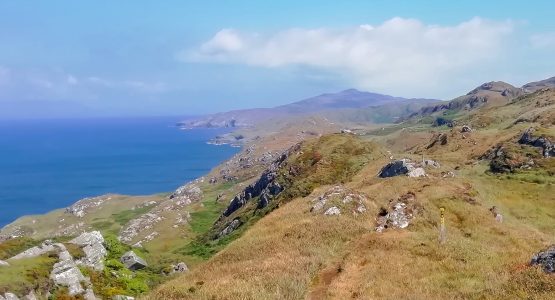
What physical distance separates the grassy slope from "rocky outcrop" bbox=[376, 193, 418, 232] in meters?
0.67

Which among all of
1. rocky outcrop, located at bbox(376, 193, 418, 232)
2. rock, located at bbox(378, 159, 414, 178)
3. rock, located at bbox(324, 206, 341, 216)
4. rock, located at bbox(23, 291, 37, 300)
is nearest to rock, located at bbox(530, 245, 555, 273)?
rocky outcrop, located at bbox(376, 193, 418, 232)

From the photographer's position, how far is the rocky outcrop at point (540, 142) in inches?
2837

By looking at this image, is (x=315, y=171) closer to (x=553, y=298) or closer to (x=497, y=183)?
(x=497, y=183)

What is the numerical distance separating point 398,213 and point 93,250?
104 ft

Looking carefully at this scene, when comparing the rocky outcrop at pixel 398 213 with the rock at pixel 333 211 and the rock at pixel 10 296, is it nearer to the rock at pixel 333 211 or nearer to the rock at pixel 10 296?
the rock at pixel 333 211

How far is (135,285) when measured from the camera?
136 feet

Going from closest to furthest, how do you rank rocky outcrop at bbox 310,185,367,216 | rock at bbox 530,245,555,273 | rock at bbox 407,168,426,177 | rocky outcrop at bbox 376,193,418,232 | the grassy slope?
rock at bbox 530,245,555,273 → the grassy slope → rocky outcrop at bbox 376,193,418,232 → rocky outcrop at bbox 310,185,367,216 → rock at bbox 407,168,426,177

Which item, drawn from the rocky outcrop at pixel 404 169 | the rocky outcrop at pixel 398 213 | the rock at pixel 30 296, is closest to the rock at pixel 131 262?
the rock at pixel 30 296

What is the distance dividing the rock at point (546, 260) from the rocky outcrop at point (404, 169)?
1344 inches

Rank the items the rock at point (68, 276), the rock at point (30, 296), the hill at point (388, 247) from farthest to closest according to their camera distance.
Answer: the rock at point (68, 276) → the rock at point (30, 296) → the hill at point (388, 247)

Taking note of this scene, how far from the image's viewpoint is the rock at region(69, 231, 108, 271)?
145 ft

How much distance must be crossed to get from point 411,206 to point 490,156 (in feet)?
153

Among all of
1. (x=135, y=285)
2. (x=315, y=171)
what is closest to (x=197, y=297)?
(x=135, y=285)

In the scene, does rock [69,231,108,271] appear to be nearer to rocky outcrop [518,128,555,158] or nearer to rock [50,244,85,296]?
rock [50,244,85,296]
